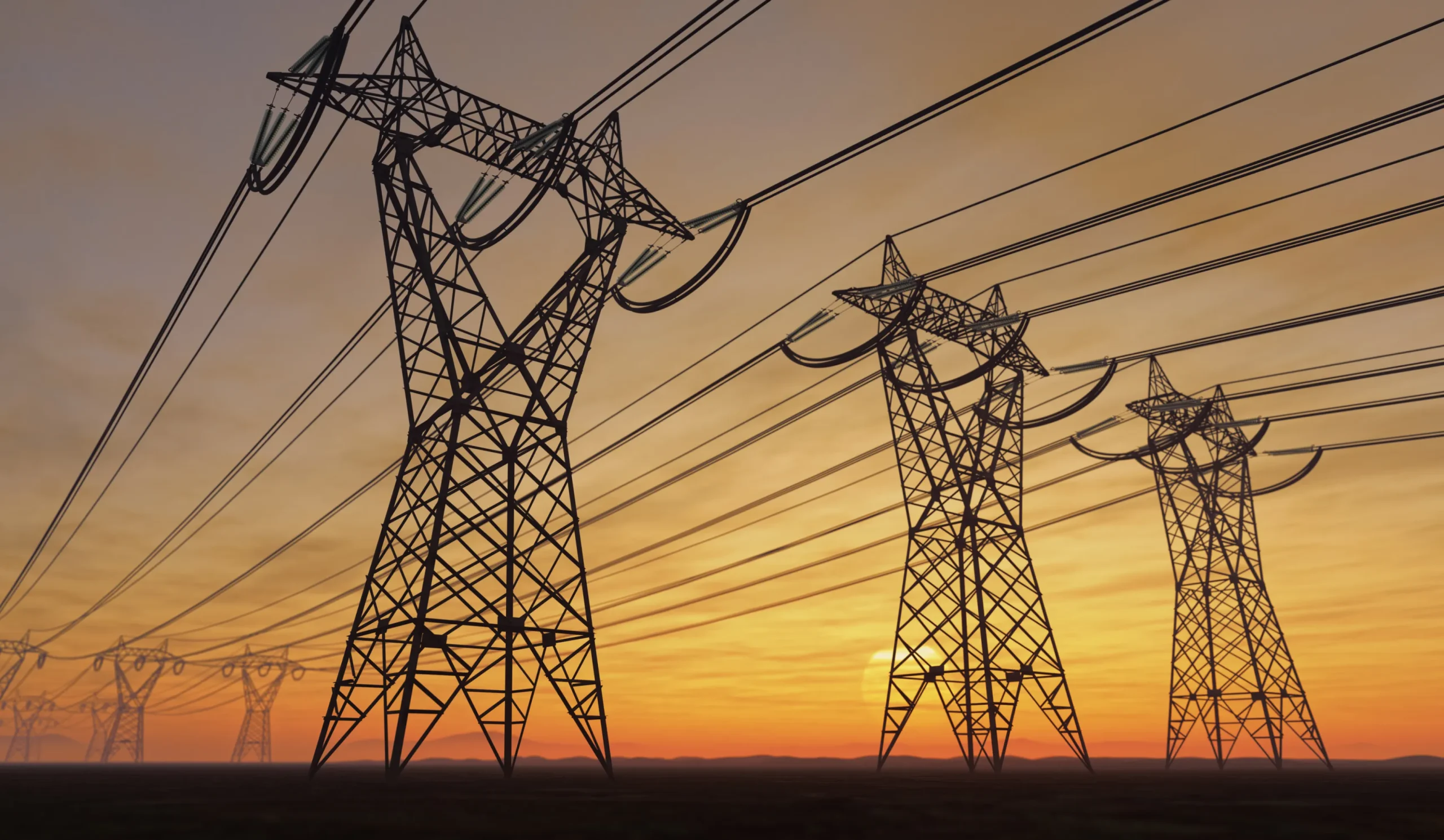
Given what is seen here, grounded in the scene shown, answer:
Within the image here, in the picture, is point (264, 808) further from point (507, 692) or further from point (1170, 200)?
point (1170, 200)

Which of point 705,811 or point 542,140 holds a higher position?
point 542,140

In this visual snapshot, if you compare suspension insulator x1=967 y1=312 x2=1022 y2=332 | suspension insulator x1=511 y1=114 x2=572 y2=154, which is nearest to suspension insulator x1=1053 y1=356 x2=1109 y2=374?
suspension insulator x1=967 y1=312 x2=1022 y2=332

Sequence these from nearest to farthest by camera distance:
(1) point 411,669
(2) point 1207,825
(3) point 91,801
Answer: (2) point 1207,825 < (3) point 91,801 < (1) point 411,669

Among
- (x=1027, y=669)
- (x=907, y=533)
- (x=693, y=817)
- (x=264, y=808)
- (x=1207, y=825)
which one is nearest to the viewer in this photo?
(x=1207, y=825)

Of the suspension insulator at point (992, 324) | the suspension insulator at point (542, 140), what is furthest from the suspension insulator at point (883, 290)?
the suspension insulator at point (542, 140)

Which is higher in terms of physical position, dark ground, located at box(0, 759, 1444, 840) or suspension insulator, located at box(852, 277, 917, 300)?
suspension insulator, located at box(852, 277, 917, 300)

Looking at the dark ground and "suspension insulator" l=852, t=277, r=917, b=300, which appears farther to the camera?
"suspension insulator" l=852, t=277, r=917, b=300

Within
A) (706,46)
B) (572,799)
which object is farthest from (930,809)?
(706,46)

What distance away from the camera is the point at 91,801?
16.6m

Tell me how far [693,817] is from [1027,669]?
85.9 ft

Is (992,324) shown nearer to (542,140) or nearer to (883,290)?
(883,290)

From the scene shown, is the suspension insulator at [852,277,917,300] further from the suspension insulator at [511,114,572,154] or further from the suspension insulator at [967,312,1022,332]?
the suspension insulator at [511,114,572,154]

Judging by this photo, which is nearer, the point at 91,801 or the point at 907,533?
the point at 91,801

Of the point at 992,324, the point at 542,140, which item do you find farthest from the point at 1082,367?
the point at 542,140
